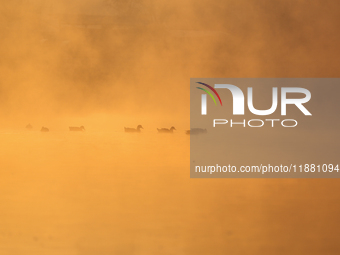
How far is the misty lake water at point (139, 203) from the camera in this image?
1895mm

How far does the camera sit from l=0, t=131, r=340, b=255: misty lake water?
189 cm

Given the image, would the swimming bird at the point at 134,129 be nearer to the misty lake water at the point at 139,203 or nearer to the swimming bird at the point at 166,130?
the misty lake water at the point at 139,203

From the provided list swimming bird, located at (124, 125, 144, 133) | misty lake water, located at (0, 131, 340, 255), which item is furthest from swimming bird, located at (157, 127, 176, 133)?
swimming bird, located at (124, 125, 144, 133)

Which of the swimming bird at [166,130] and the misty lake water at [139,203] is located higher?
the swimming bird at [166,130]

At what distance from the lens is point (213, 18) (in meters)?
1.99

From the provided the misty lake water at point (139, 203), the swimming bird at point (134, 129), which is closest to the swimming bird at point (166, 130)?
the misty lake water at point (139, 203)

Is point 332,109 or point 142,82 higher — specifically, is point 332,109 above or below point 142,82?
below

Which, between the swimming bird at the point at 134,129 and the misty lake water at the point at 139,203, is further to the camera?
the swimming bird at the point at 134,129

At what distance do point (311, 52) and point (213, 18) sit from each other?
2.53ft

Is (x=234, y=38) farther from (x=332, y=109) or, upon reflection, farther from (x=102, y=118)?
(x=102, y=118)

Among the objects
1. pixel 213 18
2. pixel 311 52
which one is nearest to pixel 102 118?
pixel 213 18

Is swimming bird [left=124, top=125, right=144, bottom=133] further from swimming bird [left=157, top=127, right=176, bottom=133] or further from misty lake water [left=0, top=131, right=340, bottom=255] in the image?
swimming bird [left=157, top=127, right=176, bottom=133]

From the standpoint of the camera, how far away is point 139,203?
1.95 metres

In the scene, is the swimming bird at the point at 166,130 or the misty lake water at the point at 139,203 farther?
the swimming bird at the point at 166,130
